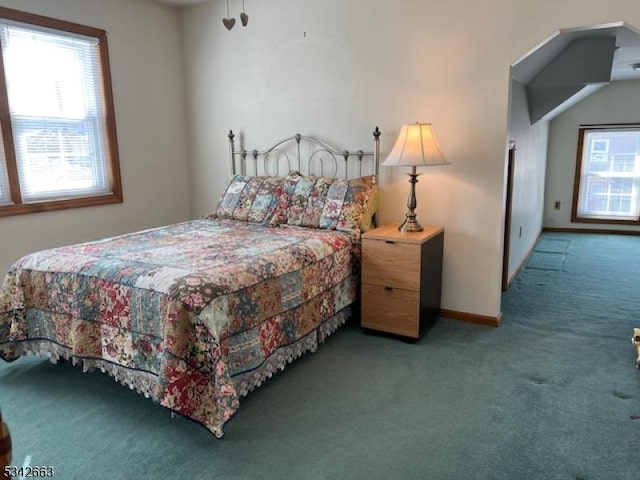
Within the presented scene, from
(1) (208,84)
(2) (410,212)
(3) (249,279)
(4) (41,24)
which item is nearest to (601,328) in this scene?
(2) (410,212)

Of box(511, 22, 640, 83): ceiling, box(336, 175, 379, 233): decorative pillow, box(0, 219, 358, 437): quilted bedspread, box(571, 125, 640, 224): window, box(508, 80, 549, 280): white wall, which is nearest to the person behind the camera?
box(0, 219, 358, 437): quilted bedspread

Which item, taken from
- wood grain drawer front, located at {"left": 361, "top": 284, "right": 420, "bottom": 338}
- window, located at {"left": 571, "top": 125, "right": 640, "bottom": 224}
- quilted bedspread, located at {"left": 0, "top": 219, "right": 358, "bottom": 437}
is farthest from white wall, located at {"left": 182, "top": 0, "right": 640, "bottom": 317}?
window, located at {"left": 571, "top": 125, "right": 640, "bottom": 224}

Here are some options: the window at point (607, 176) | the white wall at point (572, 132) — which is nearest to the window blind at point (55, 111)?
the white wall at point (572, 132)

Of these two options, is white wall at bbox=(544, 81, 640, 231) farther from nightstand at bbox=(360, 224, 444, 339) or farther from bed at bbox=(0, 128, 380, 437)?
nightstand at bbox=(360, 224, 444, 339)

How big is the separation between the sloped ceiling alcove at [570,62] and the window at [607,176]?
8.37 feet

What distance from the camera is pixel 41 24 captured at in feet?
10.4

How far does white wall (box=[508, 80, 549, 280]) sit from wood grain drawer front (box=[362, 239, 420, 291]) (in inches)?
50.5

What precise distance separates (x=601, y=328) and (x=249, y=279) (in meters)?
2.53

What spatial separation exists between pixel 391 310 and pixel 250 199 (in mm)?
1431

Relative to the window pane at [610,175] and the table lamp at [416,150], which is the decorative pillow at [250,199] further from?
the window pane at [610,175]

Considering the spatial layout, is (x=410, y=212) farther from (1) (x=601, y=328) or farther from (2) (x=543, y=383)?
(1) (x=601, y=328)

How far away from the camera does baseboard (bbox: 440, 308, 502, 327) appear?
3.25m

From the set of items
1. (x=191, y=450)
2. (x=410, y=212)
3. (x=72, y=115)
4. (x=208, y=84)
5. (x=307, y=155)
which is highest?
(x=208, y=84)

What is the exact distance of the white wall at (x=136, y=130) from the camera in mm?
3324
